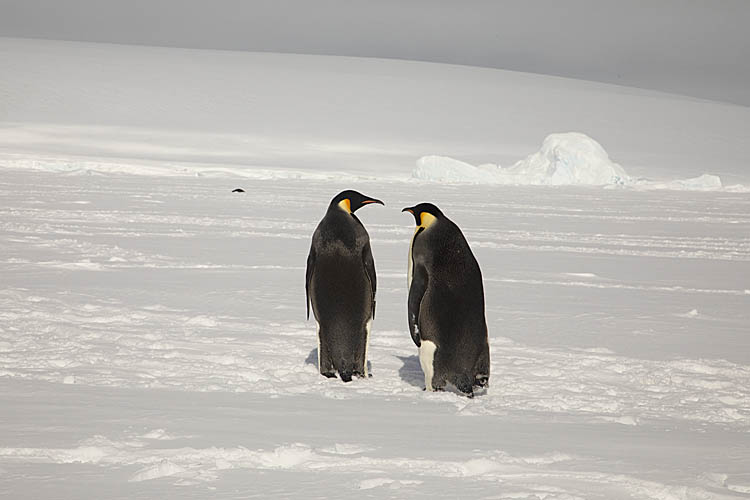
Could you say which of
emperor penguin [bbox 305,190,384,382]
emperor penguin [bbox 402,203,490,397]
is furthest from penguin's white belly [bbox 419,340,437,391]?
emperor penguin [bbox 305,190,384,382]

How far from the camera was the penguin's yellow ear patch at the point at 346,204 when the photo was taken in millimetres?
3904

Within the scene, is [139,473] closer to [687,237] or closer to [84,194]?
[687,237]

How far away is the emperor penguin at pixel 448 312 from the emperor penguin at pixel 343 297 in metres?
0.25

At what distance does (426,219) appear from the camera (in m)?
3.69

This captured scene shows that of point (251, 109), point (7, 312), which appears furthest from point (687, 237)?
point (251, 109)

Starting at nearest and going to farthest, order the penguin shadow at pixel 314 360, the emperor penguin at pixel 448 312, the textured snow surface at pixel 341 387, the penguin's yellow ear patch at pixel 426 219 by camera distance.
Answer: the textured snow surface at pixel 341 387
the emperor penguin at pixel 448 312
the penguin's yellow ear patch at pixel 426 219
the penguin shadow at pixel 314 360

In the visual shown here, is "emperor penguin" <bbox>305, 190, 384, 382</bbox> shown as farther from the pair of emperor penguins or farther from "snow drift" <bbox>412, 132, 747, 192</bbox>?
"snow drift" <bbox>412, 132, 747, 192</bbox>

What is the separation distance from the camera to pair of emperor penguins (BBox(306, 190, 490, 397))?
3539 mm

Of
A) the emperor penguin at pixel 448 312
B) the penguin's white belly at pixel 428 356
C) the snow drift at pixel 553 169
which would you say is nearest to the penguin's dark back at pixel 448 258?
the emperor penguin at pixel 448 312

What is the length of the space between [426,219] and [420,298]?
1.07 ft

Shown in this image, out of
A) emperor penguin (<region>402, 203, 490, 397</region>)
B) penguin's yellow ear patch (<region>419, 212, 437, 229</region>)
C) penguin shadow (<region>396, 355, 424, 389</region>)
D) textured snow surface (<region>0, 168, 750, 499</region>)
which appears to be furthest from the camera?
penguin shadow (<region>396, 355, 424, 389</region>)

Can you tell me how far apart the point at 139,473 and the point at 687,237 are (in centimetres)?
1085

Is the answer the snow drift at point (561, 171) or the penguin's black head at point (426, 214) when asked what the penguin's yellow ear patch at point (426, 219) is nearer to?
the penguin's black head at point (426, 214)

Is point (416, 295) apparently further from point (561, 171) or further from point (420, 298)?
point (561, 171)
